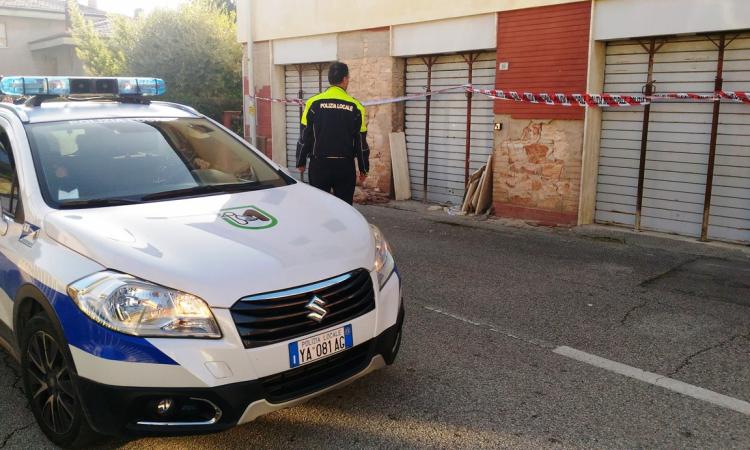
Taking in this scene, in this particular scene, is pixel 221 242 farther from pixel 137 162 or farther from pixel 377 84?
pixel 377 84

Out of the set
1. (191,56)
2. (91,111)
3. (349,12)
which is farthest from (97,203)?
(191,56)

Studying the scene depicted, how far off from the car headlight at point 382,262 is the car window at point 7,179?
1.95 m

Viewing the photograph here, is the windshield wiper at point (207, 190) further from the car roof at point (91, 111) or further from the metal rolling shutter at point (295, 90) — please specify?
the metal rolling shutter at point (295, 90)

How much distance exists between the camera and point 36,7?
3416 cm

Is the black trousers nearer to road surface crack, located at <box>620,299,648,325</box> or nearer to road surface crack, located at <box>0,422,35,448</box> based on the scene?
road surface crack, located at <box>620,299,648,325</box>

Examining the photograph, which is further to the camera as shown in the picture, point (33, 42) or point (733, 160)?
point (33, 42)

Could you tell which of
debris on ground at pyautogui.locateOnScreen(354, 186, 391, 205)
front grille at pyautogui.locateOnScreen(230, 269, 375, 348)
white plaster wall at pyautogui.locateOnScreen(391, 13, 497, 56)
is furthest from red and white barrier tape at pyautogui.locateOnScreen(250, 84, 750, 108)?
front grille at pyautogui.locateOnScreen(230, 269, 375, 348)

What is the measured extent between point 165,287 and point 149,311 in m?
0.12

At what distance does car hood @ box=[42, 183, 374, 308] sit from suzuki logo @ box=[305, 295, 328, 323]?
0.31 feet

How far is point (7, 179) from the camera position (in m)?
3.73

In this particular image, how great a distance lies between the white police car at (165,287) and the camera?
9.18 ft

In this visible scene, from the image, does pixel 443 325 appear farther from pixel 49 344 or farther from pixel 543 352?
pixel 49 344

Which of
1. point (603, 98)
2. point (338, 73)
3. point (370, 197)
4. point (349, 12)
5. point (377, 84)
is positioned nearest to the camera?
point (338, 73)

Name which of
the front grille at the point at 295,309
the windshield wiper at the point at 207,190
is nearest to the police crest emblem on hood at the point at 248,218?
the windshield wiper at the point at 207,190
